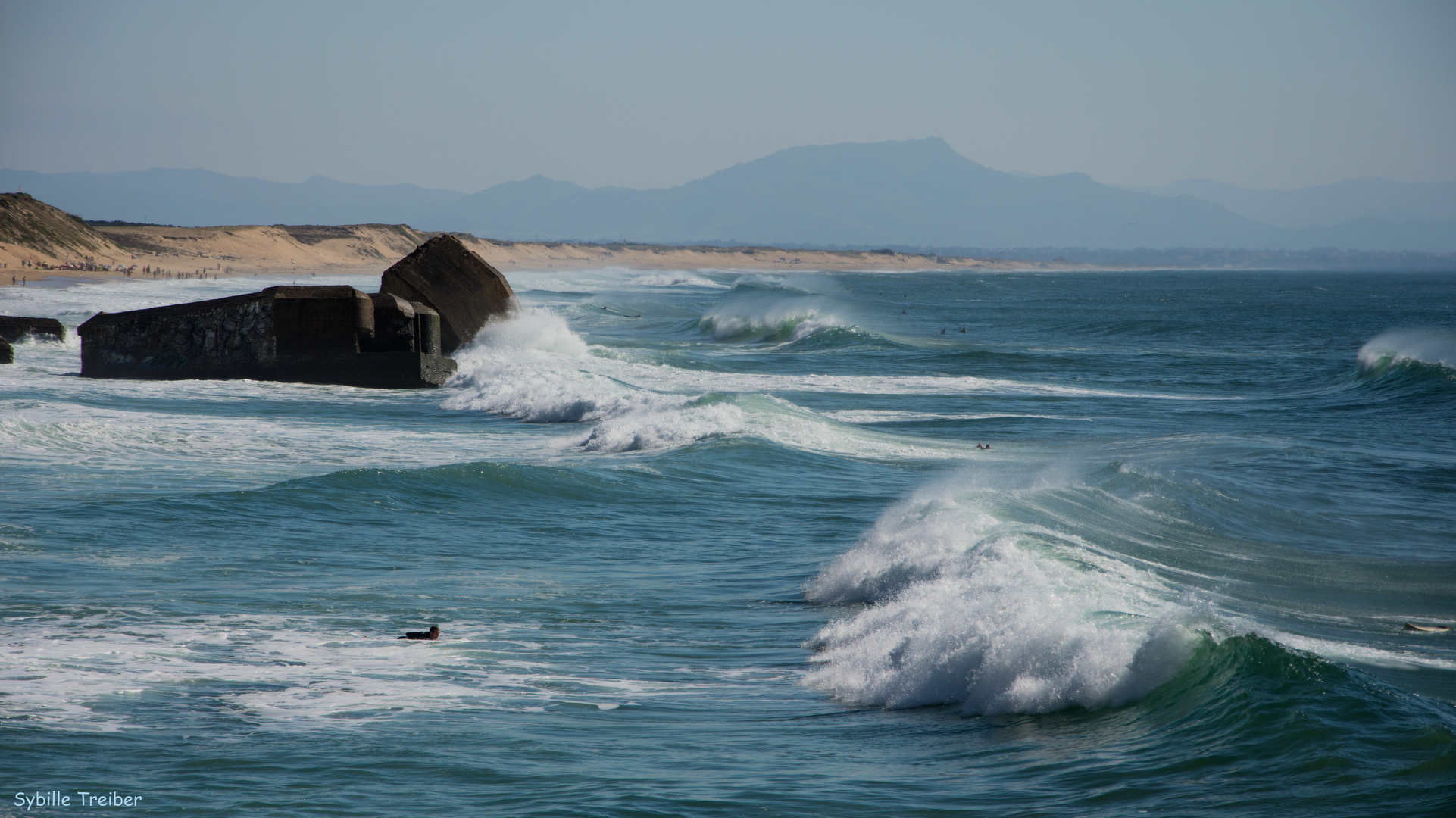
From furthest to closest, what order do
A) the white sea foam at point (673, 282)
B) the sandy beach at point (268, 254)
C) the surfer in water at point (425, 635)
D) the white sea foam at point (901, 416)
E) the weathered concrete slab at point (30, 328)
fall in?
the white sea foam at point (673, 282) → the sandy beach at point (268, 254) → the weathered concrete slab at point (30, 328) → the white sea foam at point (901, 416) → the surfer in water at point (425, 635)

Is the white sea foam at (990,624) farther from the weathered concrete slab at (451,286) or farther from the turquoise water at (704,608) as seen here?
the weathered concrete slab at (451,286)

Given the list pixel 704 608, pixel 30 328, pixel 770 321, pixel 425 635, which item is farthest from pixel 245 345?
pixel 770 321

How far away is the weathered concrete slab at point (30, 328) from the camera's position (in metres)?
21.7

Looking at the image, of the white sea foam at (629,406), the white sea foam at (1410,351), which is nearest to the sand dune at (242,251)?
the white sea foam at (629,406)

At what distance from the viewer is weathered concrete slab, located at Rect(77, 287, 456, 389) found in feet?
57.6

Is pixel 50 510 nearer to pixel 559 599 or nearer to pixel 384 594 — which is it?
pixel 384 594

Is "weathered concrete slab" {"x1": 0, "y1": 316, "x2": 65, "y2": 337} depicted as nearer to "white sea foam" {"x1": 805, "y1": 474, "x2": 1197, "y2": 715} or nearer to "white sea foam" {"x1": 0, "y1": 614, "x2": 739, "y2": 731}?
"white sea foam" {"x1": 0, "y1": 614, "x2": 739, "y2": 731}

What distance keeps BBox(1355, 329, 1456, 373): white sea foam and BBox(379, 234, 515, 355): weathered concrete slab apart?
58.5 ft

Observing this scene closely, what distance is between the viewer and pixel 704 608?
696 centimetres

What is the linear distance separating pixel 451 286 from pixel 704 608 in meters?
15.2

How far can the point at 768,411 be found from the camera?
15.4 m

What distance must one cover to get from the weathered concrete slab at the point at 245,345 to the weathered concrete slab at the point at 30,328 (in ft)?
16.3

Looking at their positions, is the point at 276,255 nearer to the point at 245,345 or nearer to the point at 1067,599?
the point at 245,345

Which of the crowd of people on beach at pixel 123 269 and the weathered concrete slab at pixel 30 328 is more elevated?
the crowd of people on beach at pixel 123 269
